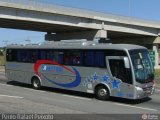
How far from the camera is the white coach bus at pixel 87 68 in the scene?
15.6 metres

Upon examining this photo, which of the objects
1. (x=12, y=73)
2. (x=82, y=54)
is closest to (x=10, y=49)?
(x=12, y=73)

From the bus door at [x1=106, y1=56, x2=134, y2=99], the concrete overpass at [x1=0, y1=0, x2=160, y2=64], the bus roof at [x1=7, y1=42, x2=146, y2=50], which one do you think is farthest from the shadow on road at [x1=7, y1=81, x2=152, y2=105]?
the concrete overpass at [x1=0, y1=0, x2=160, y2=64]

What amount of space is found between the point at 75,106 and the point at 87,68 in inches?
136

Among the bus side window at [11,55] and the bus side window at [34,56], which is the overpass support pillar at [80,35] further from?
the bus side window at [34,56]

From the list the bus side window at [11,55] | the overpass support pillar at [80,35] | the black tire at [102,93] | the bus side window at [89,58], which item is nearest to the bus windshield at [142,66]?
the black tire at [102,93]

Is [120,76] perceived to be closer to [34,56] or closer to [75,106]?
[75,106]

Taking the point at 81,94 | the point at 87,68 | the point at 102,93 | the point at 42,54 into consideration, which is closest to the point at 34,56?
the point at 42,54

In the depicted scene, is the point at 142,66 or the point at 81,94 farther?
the point at 81,94

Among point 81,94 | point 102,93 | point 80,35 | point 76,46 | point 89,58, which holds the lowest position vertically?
point 81,94

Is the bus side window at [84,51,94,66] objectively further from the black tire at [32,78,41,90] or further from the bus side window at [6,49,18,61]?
the bus side window at [6,49,18,61]

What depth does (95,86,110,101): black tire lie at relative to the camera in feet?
54.3

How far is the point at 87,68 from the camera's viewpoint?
1747 centimetres

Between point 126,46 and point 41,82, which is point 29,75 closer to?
point 41,82

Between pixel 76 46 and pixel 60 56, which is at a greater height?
pixel 76 46
